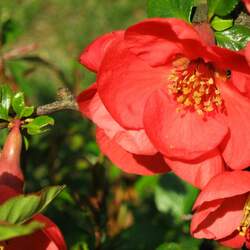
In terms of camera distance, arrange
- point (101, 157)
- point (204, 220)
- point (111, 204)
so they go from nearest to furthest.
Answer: point (204, 220), point (101, 157), point (111, 204)

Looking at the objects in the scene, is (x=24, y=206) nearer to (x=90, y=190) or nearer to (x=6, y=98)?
(x=6, y=98)

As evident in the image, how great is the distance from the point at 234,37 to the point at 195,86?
162 mm

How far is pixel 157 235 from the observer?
162 cm

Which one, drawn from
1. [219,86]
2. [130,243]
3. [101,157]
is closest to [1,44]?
[101,157]

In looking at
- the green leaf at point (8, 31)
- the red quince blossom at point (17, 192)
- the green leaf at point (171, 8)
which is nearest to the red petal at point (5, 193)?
the red quince blossom at point (17, 192)

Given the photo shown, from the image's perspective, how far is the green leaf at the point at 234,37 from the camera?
990 millimetres

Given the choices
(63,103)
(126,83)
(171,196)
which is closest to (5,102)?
(63,103)

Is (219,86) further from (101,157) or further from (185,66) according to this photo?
(101,157)

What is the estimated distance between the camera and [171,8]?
40.1 inches

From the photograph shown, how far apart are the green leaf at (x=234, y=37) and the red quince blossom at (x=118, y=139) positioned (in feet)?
0.64

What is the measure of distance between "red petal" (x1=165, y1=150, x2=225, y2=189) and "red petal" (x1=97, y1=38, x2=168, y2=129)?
0.10 meters

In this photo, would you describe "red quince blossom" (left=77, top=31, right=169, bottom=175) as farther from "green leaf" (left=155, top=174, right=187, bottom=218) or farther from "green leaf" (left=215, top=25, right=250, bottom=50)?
"green leaf" (left=155, top=174, right=187, bottom=218)

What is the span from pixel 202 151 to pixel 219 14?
22cm

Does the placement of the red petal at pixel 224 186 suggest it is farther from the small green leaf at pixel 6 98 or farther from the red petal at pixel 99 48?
the small green leaf at pixel 6 98
